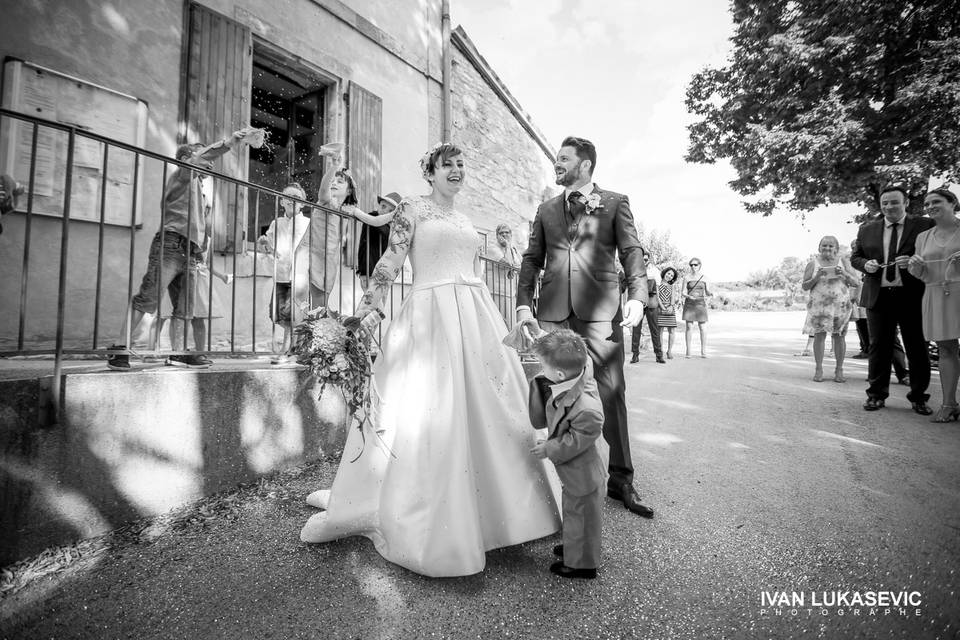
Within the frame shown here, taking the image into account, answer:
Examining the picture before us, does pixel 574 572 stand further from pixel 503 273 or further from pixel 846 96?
pixel 846 96

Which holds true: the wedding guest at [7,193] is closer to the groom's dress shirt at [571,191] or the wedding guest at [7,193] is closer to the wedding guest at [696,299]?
the groom's dress shirt at [571,191]

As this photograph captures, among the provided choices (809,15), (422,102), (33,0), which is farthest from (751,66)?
(33,0)

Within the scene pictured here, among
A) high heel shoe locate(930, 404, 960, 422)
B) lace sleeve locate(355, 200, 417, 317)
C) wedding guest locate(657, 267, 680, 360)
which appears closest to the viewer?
lace sleeve locate(355, 200, 417, 317)

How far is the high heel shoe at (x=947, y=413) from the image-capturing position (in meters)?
4.14

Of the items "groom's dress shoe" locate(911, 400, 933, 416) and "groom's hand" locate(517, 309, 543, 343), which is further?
"groom's dress shoe" locate(911, 400, 933, 416)

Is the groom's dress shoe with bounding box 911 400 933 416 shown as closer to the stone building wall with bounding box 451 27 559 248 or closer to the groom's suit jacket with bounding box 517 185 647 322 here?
the groom's suit jacket with bounding box 517 185 647 322

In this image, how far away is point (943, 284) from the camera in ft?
13.4

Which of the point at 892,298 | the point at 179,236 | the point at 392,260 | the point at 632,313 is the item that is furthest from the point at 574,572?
the point at 892,298

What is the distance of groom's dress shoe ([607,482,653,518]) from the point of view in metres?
2.56

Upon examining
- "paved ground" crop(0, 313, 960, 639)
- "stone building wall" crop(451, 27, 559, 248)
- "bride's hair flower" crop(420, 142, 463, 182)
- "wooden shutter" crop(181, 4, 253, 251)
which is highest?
"stone building wall" crop(451, 27, 559, 248)

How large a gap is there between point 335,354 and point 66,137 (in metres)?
4.47

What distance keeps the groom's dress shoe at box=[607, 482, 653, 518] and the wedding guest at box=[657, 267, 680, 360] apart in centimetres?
697

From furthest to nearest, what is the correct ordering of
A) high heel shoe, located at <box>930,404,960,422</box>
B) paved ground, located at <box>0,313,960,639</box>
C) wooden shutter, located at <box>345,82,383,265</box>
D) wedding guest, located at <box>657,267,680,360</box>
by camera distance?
wedding guest, located at <box>657,267,680,360</box> < wooden shutter, located at <box>345,82,383,265</box> < high heel shoe, located at <box>930,404,960,422</box> < paved ground, located at <box>0,313,960,639</box>

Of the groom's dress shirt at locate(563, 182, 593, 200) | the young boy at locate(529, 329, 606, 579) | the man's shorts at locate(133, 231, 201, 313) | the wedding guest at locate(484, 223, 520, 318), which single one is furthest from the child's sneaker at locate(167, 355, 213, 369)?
the wedding guest at locate(484, 223, 520, 318)
